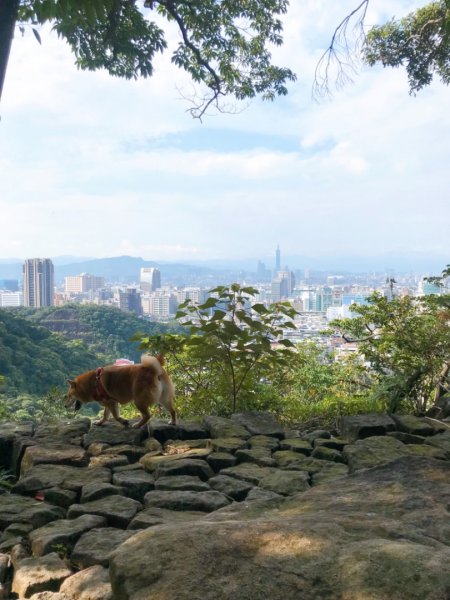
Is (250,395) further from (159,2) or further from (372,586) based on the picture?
(159,2)

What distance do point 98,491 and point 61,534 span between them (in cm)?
66

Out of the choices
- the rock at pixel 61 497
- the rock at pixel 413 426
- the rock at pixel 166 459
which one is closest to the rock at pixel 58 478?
the rock at pixel 61 497

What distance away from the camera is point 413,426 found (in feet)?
16.4

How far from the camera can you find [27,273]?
5169cm

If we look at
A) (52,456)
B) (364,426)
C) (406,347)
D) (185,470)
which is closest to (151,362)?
(52,456)

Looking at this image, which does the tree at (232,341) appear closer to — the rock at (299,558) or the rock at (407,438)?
the rock at (407,438)

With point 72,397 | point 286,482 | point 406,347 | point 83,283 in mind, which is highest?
point 406,347

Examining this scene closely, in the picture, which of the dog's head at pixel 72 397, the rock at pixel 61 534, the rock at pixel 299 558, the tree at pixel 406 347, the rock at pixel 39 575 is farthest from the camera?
the tree at pixel 406 347

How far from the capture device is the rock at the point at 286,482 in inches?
143

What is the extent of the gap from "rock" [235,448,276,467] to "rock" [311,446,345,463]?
1.27 ft

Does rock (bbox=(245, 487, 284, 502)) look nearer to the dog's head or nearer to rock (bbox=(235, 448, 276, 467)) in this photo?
rock (bbox=(235, 448, 276, 467))

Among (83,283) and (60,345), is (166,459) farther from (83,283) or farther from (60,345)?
(83,283)

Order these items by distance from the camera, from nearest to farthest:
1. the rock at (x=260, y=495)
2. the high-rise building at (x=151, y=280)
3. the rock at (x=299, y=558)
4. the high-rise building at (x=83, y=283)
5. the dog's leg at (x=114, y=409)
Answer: the rock at (x=299, y=558)
the rock at (x=260, y=495)
the dog's leg at (x=114, y=409)
the high-rise building at (x=151, y=280)
the high-rise building at (x=83, y=283)

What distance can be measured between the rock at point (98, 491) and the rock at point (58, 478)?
0.46ft
